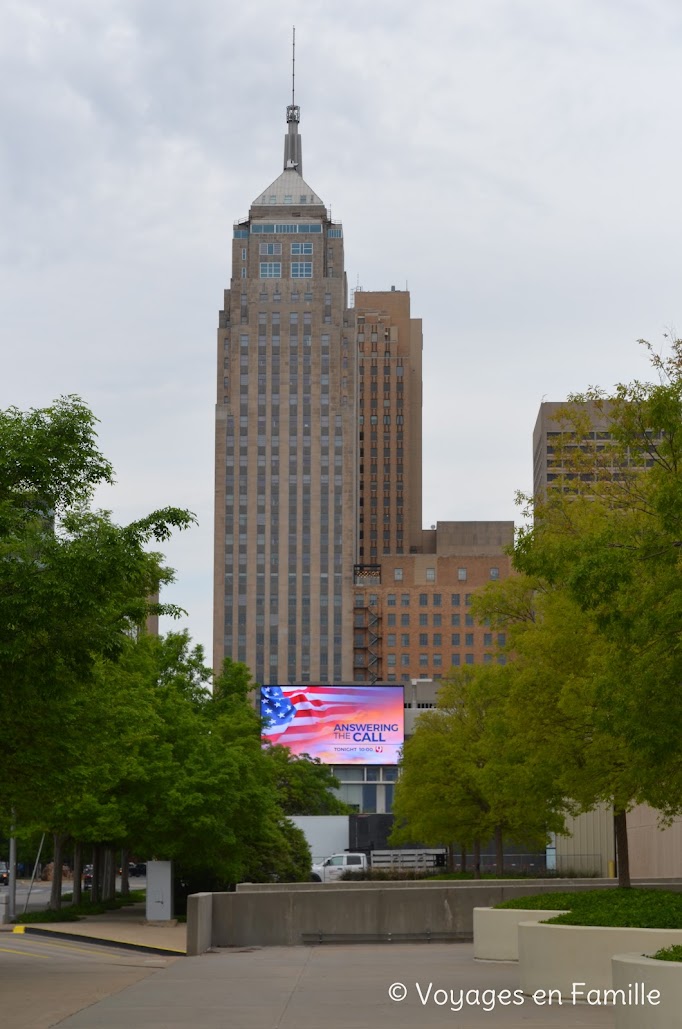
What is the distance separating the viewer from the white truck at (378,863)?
58.7m

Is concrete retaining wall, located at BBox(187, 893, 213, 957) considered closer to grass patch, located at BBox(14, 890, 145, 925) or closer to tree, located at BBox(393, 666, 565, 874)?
tree, located at BBox(393, 666, 565, 874)

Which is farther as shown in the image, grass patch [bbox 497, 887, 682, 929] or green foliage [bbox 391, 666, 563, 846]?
green foliage [bbox 391, 666, 563, 846]

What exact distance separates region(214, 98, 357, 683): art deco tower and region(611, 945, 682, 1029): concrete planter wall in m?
172

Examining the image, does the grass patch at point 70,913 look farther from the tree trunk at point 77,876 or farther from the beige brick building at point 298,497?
the beige brick building at point 298,497

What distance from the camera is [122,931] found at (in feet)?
125

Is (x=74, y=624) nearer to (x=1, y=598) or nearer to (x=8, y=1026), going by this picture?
(x=1, y=598)

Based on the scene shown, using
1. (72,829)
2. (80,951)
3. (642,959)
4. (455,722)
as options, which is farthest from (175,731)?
(642,959)

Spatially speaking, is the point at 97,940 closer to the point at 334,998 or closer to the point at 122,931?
the point at 122,931

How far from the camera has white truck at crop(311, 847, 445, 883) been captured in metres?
58.7

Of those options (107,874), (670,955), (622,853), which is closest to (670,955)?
(670,955)

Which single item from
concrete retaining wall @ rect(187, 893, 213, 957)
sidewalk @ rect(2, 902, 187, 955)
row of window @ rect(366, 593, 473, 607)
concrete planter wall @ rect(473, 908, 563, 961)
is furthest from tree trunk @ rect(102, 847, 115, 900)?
row of window @ rect(366, 593, 473, 607)

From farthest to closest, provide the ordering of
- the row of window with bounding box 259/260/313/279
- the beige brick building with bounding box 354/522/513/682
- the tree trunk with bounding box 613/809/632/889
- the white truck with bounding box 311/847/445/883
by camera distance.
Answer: the row of window with bounding box 259/260/313/279
the beige brick building with bounding box 354/522/513/682
the white truck with bounding box 311/847/445/883
the tree trunk with bounding box 613/809/632/889

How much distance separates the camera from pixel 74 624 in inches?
617

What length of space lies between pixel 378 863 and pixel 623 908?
2164 inches
